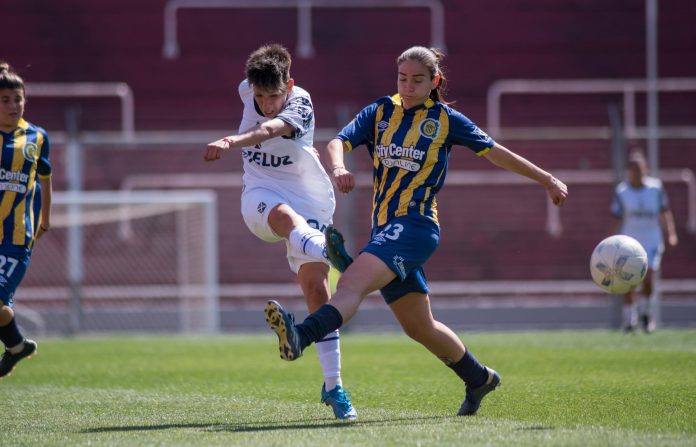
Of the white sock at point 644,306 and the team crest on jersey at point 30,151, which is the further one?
the white sock at point 644,306

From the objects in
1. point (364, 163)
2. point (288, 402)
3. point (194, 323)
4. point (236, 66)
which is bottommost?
point (194, 323)

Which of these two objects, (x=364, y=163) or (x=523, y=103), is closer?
(x=364, y=163)

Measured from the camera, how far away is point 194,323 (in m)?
15.5

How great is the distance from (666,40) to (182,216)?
9.69 metres

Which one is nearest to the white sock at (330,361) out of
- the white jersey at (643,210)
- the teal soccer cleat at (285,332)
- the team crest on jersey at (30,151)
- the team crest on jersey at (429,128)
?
the teal soccer cleat at (285,332)

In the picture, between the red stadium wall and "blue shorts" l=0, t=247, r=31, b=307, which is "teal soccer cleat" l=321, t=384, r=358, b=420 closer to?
"blue shorts" l=0, t=247, r=31, b=307

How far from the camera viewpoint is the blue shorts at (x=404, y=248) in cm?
551

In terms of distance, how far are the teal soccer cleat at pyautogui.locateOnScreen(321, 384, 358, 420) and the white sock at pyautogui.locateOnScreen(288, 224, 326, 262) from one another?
2.28 ft

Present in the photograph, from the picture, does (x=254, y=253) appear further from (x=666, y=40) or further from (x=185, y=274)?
(x=666, y=40)

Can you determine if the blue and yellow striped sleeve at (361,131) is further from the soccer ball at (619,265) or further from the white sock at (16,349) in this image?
the white sock at (16,349)

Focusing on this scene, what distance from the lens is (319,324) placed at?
5.23m

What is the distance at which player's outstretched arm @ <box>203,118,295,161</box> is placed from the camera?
5.21 m

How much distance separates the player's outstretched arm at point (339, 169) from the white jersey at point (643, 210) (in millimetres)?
8699

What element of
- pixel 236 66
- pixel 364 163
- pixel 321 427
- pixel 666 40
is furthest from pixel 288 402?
pixel 666 40
